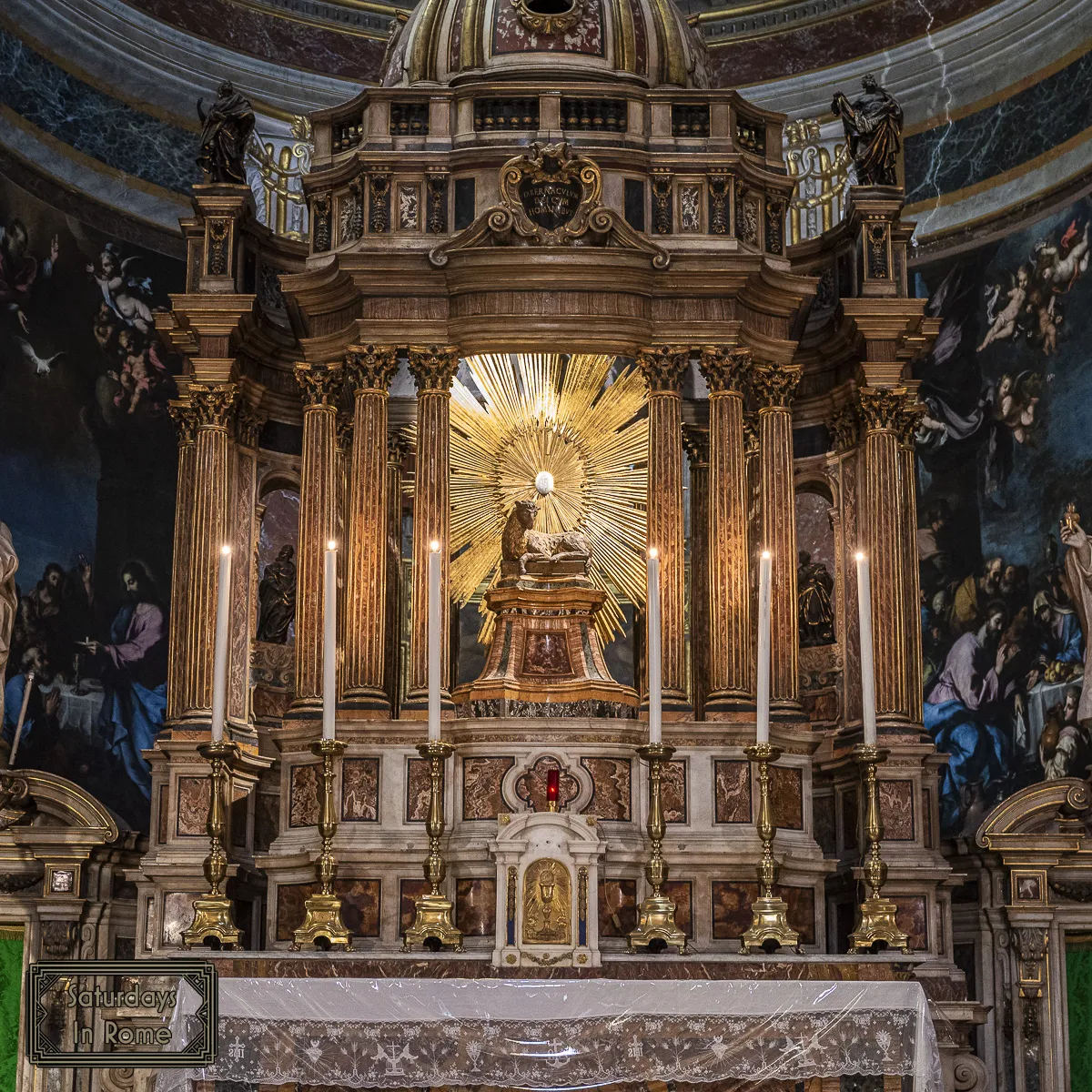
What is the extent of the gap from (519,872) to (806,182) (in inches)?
504

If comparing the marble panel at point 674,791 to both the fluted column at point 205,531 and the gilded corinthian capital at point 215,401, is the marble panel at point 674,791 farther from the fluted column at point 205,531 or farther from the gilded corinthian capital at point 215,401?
the gilded corinthian capital at point 215,401

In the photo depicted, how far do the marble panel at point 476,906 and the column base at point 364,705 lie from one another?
161cm

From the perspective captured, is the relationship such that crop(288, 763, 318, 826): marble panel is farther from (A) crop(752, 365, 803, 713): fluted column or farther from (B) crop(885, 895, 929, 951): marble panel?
(B) crop(885, 895, 929, 951): marble panel

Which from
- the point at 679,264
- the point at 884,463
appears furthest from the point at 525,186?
the point at 884,463

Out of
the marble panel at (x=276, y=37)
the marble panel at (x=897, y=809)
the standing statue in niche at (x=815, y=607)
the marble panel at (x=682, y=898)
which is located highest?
the marble panel at (x=276, y=37)

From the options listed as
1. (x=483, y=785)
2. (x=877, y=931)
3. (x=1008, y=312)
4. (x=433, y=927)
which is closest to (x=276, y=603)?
(x=483, y=785)

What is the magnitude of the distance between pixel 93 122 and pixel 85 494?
424cm

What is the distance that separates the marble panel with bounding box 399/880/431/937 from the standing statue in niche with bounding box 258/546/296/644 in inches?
151

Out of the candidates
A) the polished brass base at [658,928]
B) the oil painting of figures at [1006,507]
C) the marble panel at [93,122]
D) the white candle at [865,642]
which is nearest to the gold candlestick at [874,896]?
the white candle at [865,642]

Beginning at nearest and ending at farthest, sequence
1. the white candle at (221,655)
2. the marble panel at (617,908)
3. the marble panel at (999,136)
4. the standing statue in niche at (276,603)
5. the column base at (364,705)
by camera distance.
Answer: the white candle at (221,655)
the marble panel at (617,908)
the column base at (364,705)
the standing statue in niche at (276,603)
the marble panel at (999,136)

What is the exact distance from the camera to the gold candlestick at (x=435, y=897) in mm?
14953

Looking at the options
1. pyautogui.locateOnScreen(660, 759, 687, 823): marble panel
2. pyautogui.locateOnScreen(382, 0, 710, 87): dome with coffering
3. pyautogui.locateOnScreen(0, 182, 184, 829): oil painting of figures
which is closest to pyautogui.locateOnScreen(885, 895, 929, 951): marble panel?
pyautogui.locateOnScreen(660, 759, 687, 823): marble panel

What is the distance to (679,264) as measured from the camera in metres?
18.6

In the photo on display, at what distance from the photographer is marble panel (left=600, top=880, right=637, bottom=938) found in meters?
16.8
